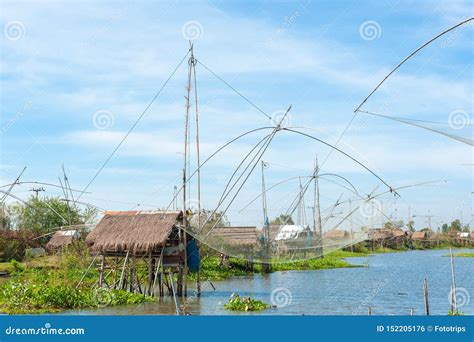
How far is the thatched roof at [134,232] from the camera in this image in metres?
15.4

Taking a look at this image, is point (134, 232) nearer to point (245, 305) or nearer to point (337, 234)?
point (245, 305)

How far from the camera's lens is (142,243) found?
15352mm

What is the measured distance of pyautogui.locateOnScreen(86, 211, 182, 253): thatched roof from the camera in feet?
50.5

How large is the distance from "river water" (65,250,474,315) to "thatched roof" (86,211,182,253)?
1.63 meters

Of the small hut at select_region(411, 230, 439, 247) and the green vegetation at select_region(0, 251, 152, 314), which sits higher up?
the small hut at select_region(411, 230, 439, 247)

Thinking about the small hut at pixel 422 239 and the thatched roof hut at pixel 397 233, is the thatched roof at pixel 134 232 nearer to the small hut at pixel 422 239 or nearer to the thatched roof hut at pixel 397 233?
the thatched roof hut at pixel 397 233

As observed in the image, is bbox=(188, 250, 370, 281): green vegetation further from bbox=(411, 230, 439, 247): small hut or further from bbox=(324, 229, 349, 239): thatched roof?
bbox=(411, 230, 439, 247): small hut

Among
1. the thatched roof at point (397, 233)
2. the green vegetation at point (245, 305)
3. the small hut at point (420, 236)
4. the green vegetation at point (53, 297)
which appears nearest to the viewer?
the green vegetation at point (53, 297)

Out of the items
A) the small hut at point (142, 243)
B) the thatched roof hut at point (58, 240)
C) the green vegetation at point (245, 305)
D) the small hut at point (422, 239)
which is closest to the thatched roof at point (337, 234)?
the green vegetation at point (245, 305)

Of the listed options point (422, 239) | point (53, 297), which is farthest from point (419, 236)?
point (53, 297)

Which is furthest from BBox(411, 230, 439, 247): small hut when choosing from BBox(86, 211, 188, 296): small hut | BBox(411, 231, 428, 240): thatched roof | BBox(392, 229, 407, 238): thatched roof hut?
BBox(86, 211, 188, 296): small hut

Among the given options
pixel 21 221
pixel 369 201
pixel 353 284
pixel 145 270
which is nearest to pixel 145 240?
pixel 145 270

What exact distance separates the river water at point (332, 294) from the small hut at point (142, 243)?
1.01 metres
